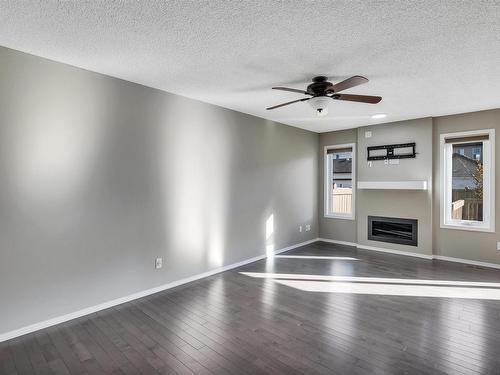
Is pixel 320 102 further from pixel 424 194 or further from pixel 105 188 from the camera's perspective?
pixel 424 194

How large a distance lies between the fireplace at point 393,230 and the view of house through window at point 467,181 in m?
0.71

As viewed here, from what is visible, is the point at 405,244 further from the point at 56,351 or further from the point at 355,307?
the point at 56,351

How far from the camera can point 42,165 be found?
2.63m

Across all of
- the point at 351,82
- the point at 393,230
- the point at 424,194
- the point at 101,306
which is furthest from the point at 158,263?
the point at 424,194

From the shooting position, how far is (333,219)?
6277 millimetres

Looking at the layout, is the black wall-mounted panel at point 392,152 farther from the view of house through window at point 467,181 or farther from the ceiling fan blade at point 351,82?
the ceiling fan blade at point 351,82

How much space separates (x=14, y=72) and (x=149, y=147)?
136 centimetres

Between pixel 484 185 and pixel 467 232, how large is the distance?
2.63ft

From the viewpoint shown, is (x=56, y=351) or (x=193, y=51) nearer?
(x=56, y=351)

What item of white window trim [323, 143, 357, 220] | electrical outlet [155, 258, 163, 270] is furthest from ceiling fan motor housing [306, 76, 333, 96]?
white window trim [323, 143, 357, 220]

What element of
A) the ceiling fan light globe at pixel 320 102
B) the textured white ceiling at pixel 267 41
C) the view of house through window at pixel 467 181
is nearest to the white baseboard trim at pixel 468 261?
the view of house through window at pixel 467 181

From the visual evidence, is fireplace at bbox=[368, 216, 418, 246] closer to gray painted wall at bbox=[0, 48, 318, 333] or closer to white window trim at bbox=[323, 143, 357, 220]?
white window trim at bbox=[323, 143, 357, 220]

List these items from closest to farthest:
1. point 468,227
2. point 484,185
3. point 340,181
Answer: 1. point 484,185
2. point 468,227
3. point 340,181

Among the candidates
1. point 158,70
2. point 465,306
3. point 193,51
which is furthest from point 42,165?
point 465,306
